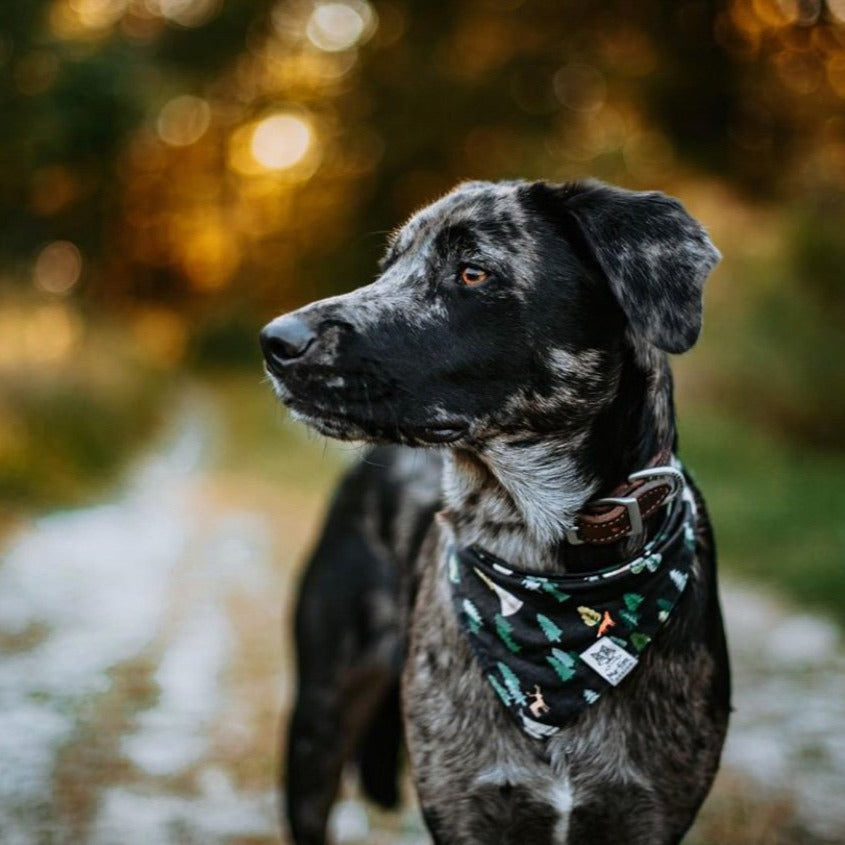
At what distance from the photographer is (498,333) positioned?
9.25ft

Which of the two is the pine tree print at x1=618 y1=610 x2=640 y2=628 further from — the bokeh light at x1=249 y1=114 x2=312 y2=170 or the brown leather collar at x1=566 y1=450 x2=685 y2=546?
the bokeh light at x1=249 y1=114 x2=312 y2=170

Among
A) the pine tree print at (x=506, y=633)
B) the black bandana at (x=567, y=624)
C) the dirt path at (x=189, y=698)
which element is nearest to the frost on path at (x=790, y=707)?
the dirt path at (x=189, y=698)

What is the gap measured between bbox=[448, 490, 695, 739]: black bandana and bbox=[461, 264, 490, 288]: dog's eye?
0.74 metres

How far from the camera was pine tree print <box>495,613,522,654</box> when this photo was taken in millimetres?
2881

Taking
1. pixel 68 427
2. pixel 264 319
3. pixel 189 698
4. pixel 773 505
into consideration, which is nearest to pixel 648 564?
pixel 189 698

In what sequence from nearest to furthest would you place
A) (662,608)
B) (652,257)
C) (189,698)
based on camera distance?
(652,257) → (662,608) → (189,698)

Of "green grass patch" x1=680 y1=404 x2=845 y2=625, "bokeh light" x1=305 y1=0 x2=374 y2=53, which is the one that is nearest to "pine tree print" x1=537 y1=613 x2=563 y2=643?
"green grass patch" x1=680 y1=404 x2=845 y2=625

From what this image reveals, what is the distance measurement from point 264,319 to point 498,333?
30.7 metres

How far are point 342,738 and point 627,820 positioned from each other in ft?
4.59

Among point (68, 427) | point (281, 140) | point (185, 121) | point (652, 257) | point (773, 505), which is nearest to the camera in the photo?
point (652, 257)

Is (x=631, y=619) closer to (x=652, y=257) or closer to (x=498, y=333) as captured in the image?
(x=498, y=333)

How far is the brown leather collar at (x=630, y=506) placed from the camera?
9.02ft

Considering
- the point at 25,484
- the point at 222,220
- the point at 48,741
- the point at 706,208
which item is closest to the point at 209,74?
the point at 222,220

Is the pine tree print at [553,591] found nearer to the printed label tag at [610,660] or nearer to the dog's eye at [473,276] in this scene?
the printed label tag at [610,660]
